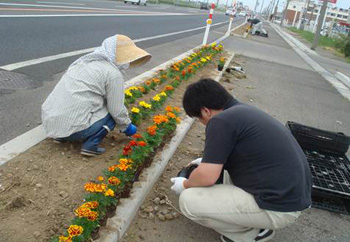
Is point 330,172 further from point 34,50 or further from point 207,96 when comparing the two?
point 34,50

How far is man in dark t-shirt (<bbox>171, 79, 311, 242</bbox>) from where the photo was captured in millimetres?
2354

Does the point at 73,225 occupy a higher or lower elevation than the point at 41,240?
higher

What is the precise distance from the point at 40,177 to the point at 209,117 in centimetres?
152

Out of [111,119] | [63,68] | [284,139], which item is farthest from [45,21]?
[284,139]

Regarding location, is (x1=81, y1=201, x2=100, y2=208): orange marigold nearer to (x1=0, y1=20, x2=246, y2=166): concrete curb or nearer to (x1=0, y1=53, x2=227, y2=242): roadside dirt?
(x1=0, y1=53, x2=227, y2=242): roadside dirt

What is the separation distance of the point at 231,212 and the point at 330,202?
1724 millimetres

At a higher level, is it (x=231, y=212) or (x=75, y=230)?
(x=231, y=212)

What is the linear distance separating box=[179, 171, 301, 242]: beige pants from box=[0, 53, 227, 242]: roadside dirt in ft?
2.95

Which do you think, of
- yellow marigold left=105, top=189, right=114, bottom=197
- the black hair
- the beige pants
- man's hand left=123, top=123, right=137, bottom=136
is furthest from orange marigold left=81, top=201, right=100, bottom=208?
man's hand left=123, top=123, right=137, bottom=136

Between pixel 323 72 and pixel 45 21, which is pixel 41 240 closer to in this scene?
pixel 45 21

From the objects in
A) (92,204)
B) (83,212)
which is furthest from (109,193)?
(83,212)

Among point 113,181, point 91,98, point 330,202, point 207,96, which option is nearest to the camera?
point 207,96

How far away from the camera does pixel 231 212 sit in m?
2.56

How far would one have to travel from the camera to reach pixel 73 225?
2.18 metres
